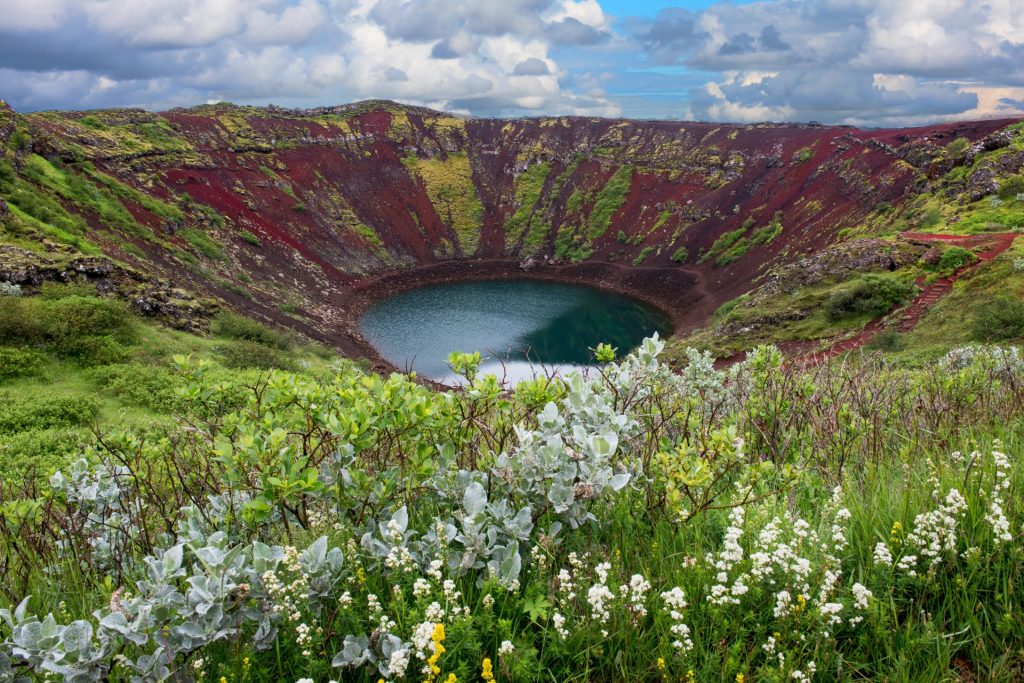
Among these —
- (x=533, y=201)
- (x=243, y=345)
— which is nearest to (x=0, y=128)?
(x=243, y=345)

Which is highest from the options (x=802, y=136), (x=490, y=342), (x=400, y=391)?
(x=802, y=136)

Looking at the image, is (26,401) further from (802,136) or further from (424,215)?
(802,136)

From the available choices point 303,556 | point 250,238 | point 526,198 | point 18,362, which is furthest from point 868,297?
point 526,198

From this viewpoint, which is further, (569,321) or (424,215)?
(424,215)

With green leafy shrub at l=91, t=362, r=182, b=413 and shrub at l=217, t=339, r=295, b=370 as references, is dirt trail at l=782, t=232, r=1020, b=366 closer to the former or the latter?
shrub at l=217, t=339, r=295, b=370

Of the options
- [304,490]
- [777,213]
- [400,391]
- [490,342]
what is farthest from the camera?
[777,213]

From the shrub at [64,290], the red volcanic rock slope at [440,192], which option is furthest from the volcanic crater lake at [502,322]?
the shrub at [64,290]

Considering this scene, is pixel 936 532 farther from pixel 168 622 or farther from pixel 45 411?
pixel 45 411
